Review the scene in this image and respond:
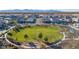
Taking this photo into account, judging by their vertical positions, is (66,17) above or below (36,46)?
above

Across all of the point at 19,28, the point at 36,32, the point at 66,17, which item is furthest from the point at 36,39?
the point at 66,17

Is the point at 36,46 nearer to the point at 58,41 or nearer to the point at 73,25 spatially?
the point at 58,41

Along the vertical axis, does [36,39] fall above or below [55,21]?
below

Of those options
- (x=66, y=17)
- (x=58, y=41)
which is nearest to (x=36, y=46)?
(x=58, y=41)

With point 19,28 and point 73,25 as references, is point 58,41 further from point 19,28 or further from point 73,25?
point 19,28
